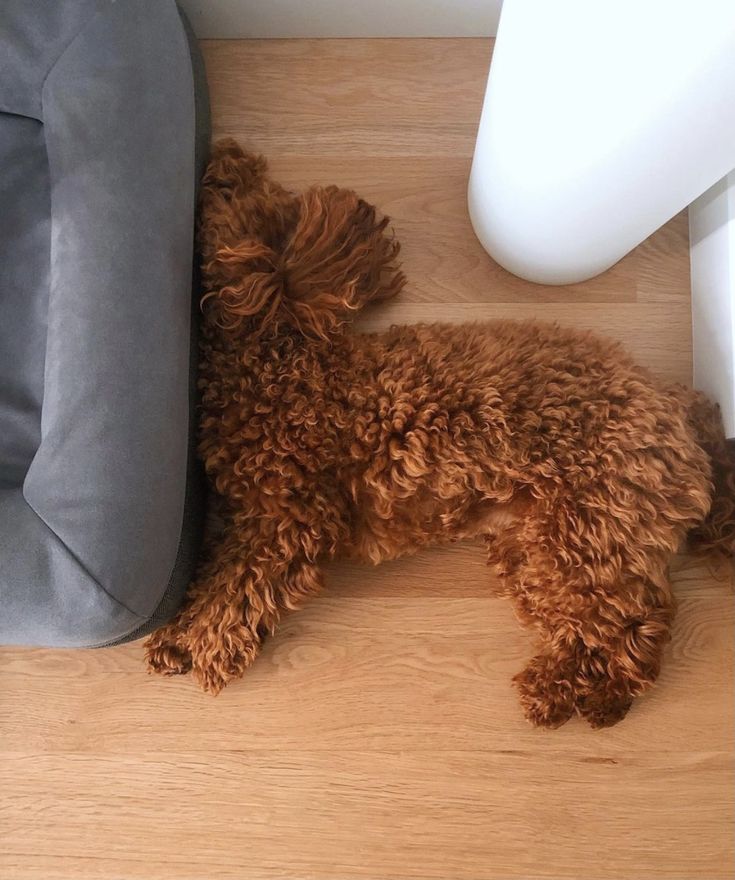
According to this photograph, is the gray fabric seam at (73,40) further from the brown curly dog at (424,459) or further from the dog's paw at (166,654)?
the dog's paw at (166,654)

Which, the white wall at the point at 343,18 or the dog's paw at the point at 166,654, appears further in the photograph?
the white wall at the point at 343,18

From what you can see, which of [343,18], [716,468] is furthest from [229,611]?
[343,18]

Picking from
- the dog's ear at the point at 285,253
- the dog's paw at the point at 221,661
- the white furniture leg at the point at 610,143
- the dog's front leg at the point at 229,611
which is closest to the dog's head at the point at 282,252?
the dog's ear at the point at 285,253

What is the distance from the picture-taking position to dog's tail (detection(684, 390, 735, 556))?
3.27 feet

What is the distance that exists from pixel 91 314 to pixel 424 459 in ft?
1.43

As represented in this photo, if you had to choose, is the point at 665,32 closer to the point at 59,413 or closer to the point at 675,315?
the point at 675,315

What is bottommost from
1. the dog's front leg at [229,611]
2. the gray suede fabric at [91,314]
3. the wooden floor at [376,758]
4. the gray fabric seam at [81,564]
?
the wooden floor at [376,758]

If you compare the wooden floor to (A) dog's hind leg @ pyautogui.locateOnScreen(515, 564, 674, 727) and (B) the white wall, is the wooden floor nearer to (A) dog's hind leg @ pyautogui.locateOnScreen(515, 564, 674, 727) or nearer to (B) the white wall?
(A) dog's hind leg @ pyautogui.locateOnScreen(515, 564, 674, 727)

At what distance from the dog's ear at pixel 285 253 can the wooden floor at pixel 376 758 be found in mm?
397

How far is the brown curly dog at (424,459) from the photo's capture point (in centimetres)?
90

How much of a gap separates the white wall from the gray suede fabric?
207 millimetres

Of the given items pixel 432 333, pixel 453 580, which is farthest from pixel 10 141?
pixel 453 580

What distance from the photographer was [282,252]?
1.01 m

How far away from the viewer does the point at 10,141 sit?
0.94 metres
